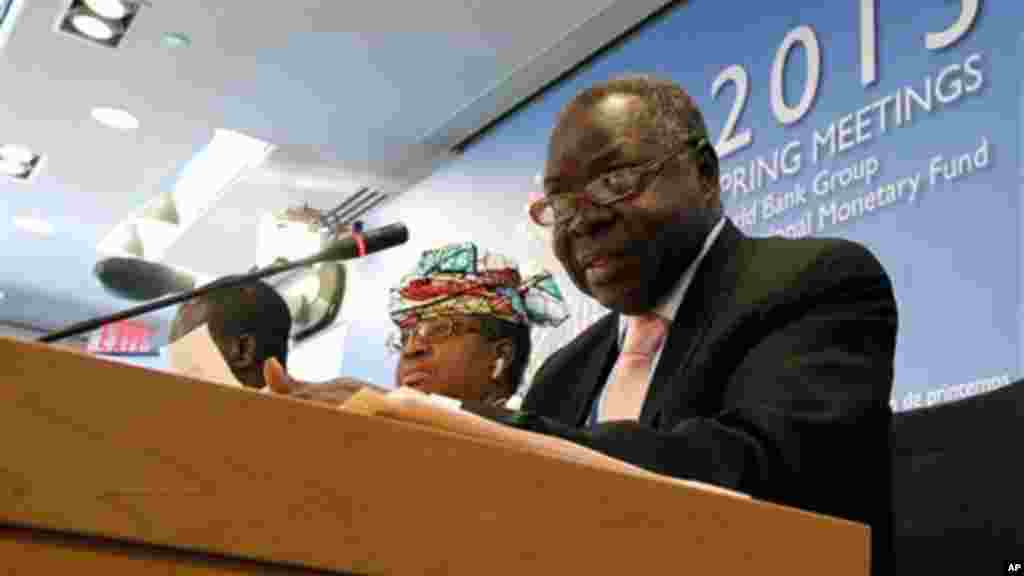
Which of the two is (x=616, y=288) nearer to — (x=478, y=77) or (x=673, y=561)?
(x=673, y=561)

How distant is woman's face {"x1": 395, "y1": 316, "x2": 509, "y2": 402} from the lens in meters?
2.18

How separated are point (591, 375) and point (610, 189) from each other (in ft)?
0.80

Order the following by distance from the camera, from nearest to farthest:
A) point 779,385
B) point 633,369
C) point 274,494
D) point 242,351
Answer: point 274,494, point 779,385, point 633,369, point 242,351

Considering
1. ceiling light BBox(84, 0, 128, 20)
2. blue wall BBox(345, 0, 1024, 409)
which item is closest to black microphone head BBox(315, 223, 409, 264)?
blue wall BBox(345, 0, 1024, 409)

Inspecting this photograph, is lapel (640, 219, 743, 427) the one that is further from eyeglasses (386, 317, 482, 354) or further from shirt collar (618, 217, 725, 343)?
eyeglasses (386, 317, 482, 354)

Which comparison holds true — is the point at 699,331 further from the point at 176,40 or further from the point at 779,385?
the point at 176,40

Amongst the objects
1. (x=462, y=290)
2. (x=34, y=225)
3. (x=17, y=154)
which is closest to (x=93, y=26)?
(x=17, y=154)

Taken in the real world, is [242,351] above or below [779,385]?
above

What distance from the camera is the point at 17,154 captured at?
5.49 m

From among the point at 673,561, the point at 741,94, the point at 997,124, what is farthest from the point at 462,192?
the point at 673,561

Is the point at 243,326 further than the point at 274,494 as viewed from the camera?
Yes

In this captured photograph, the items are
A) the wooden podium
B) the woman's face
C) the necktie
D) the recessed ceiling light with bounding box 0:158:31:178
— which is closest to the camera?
the wooden podium

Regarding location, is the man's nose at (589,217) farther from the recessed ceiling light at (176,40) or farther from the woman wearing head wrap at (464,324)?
the recessed ceiling light at (176,40)

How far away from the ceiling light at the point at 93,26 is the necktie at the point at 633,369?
131 inches
